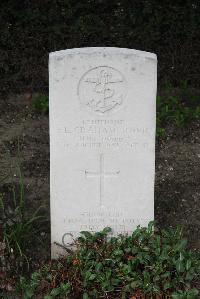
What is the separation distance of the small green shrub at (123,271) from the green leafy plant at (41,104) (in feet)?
8.76

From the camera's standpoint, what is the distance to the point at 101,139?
15.4 feet

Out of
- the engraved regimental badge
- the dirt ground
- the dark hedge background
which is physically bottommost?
the dirt ground

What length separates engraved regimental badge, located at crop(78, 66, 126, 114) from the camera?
448 cm

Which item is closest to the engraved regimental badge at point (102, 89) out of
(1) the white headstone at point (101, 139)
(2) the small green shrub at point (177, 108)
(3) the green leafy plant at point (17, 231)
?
(1) the white headstone at point (101, 139)

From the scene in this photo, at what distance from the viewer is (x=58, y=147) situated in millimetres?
4672

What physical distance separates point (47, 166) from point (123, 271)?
204 centimetres

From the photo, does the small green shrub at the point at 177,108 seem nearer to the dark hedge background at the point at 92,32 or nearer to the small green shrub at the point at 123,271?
the dark hedge background at the point at 92,32

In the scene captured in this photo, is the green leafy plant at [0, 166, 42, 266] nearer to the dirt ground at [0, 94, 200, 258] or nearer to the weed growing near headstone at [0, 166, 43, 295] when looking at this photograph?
the weed growing near headstone at [0, 166, 43, 295]

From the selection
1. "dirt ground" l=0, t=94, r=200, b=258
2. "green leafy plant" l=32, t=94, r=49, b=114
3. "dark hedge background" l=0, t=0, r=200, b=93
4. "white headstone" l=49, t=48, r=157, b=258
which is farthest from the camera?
"dark hedge background" l=0, t=0, r=200, b=93

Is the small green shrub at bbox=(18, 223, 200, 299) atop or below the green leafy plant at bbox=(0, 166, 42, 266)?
below

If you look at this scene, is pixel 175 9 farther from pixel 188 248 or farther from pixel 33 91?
pixel 188 248

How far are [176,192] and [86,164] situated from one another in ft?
4.86

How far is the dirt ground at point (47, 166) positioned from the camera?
18.6 feet

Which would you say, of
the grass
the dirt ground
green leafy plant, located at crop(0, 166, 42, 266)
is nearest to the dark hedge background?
the grass
